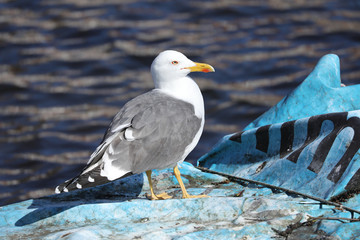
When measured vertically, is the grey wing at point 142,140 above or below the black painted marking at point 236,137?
above

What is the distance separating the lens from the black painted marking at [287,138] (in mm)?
3912

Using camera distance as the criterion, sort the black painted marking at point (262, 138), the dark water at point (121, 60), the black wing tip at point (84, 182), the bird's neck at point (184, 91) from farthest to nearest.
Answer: the dark water at point (121, 60), the black painted marking at point (262, 138), the bird's neck at point (184, 91), the black wing tip at point (84, 182)

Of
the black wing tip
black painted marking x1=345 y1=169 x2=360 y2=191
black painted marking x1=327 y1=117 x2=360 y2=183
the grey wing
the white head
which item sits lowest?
black painted marking x1=345 y1=169 x2=360 y2=191

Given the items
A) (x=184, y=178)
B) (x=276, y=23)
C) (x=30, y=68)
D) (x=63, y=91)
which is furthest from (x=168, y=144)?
(x=276, y=23)

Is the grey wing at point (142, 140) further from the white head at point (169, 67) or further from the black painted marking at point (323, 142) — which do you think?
the black painted marking at point (323, 142)

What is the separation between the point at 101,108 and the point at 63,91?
26.4 inches

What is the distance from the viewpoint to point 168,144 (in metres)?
3.55

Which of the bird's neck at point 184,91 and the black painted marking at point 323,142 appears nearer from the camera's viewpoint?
the black painted marking at point 323,142

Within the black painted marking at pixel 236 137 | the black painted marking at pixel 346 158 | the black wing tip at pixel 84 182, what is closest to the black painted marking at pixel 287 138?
the black painted marking at pixel 236 137

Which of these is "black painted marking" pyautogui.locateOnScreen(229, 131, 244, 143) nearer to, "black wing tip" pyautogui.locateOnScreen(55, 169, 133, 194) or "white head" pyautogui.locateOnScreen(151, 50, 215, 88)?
"white head" pyautogui.locateOnScreen(151, 50, 215, 88)

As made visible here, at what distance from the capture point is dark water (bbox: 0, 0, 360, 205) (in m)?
6.98

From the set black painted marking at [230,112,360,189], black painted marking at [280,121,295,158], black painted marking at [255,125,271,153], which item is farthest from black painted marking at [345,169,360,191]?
black painted marking at [255,125,271,153]

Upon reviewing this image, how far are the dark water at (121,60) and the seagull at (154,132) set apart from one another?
2.66 metres

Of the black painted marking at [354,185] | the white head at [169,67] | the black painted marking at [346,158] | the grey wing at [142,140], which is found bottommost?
the black painted marking at [354,185]
